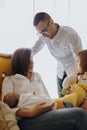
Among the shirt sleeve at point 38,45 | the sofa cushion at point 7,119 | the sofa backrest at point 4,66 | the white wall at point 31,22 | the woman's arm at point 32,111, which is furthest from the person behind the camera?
the white wall at point 31,22

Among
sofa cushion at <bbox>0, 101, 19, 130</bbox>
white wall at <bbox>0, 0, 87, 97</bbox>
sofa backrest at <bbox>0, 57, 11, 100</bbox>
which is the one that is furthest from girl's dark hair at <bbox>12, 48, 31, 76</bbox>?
white wall at <bbox>0, 0, 87, 97</bbox>

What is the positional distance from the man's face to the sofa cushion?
96cm

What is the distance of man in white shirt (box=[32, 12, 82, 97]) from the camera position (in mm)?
2514

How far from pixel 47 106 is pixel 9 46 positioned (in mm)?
1230

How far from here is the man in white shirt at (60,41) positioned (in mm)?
2514

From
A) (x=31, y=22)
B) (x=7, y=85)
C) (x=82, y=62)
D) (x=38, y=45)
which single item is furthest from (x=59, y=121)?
(x=31, y=22)

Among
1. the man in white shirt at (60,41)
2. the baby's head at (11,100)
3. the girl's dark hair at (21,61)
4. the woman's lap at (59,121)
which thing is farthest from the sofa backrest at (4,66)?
the woman's lap at (59,121)

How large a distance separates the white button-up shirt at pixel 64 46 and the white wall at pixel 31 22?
1.02 ft

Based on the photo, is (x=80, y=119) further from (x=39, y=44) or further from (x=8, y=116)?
(x=39, y=44)

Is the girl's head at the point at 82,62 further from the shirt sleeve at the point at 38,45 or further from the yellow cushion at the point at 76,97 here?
the shirt sleeve at the point at 38,45

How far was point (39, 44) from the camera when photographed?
276 cm

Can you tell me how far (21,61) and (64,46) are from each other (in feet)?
1.74

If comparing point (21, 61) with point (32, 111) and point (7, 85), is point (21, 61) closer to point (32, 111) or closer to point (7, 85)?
point (7, 85)

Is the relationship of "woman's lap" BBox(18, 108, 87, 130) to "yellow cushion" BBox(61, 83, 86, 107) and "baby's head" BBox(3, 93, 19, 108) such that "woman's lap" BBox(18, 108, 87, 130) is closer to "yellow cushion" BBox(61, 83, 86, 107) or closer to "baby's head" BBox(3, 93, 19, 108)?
"baby's head" BBox(3, 93, 19, 108)
